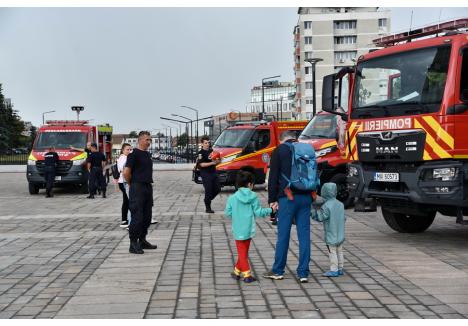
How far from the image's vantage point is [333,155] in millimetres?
14836

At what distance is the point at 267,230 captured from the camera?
36.1 feet

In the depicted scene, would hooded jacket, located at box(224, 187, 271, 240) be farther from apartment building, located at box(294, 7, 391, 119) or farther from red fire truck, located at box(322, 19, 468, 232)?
apartment building, located at box(294, 7, 391, 119)

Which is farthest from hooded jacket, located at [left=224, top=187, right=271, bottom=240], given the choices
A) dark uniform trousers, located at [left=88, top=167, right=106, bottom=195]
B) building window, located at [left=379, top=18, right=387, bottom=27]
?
building window, located at [left=379, top=18, right=387, bottom=27]

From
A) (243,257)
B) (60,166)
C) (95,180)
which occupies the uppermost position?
(60,166)

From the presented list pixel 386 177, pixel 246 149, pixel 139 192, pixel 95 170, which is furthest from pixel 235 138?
pixel 139 192

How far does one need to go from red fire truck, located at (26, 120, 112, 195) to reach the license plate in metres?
14.0

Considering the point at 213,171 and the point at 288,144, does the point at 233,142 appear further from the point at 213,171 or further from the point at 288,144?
the point at 288,144

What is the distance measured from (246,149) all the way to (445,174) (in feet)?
42.6

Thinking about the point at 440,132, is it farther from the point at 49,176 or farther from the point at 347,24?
the point at 347,24

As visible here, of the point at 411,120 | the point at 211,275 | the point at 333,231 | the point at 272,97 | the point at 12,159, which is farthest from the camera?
the point at 272,97

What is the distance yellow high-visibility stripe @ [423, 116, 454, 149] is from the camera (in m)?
8.51

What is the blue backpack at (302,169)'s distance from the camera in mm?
6711

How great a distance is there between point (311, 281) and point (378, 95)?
4.00 metres

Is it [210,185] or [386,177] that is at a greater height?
[386,177]
